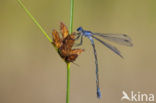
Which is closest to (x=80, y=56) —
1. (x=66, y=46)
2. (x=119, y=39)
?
(x=119, y=39)

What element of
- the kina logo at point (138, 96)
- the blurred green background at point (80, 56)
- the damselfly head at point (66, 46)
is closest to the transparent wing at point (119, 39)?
the damselfly head at point (66, 46)

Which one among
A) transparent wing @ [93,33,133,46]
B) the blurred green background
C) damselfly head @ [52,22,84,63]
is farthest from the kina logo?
damselfly head @ [52,22,84,63]

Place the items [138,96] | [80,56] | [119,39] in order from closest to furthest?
[119,39]
[138,96]
[80,56]

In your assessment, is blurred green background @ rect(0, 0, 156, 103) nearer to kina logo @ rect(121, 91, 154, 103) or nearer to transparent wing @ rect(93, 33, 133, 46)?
kina logo @ rect(121, 91, 154, 103)

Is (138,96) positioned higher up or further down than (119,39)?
further down

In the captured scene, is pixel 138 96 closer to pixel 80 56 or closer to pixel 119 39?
pixel 80 56

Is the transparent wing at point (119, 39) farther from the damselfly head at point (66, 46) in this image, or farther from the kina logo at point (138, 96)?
the kina logo at point (138, 96)

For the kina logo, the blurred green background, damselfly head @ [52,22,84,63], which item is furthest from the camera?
the blurred green background

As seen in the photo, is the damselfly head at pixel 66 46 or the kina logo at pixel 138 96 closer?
the damselfly head at pixel 66 46
